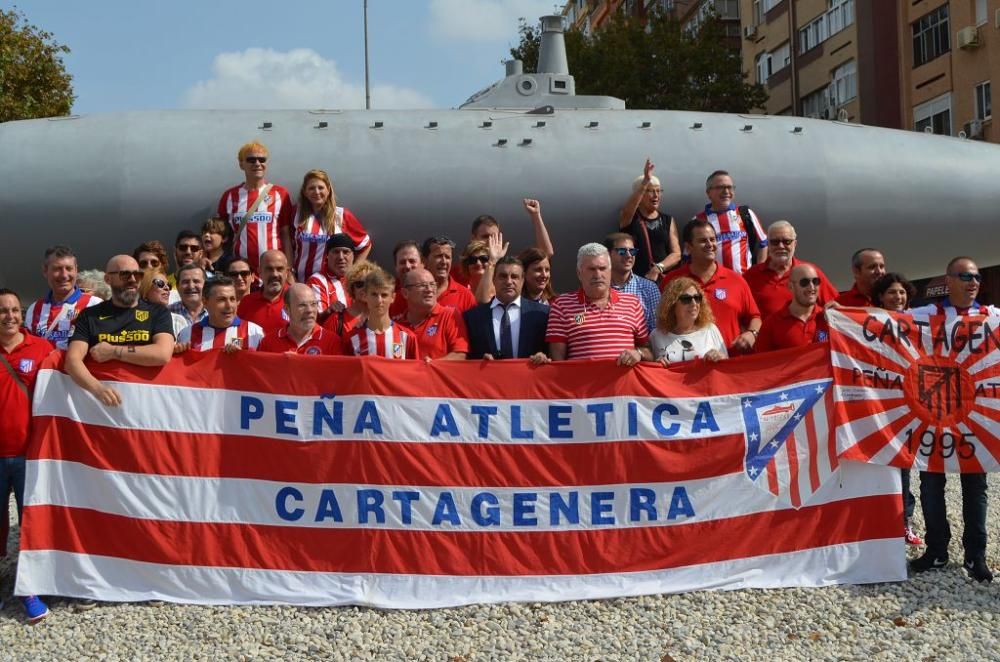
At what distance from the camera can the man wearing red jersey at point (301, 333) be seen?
574 cm

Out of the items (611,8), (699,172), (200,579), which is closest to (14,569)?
(200,579)

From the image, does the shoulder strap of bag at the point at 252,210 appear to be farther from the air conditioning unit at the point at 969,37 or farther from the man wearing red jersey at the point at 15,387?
the air conditioning unit at the point at 969,37

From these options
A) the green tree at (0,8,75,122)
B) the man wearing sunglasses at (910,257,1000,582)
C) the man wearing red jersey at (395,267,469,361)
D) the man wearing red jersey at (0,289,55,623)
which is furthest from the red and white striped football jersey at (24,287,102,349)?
the green tree at (0,8,75,122)

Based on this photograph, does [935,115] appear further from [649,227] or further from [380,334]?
[380,334]

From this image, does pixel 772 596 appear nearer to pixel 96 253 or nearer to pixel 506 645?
pixel 506 645

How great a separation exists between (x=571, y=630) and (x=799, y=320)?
2.38m

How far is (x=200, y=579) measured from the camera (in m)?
5.40

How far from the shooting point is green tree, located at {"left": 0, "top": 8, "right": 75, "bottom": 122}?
69.5 ft

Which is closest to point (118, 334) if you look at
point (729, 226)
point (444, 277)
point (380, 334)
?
point (380, 334)

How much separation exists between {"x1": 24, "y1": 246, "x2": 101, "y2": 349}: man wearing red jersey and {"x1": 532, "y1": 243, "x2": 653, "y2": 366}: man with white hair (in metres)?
2.83

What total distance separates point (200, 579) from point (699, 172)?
510 centimetres

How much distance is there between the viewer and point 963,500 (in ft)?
18.9

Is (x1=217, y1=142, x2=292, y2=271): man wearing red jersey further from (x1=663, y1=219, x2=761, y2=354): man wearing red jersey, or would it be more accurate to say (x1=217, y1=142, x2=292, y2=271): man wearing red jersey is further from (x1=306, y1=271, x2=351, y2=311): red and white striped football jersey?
(x1=663, y1=219, x2=761, y2=354): man wearing red jersey

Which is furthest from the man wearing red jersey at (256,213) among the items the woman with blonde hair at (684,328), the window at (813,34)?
the window at (813,34)
